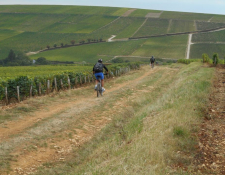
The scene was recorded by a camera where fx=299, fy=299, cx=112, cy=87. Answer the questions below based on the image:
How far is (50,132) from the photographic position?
10.0 m

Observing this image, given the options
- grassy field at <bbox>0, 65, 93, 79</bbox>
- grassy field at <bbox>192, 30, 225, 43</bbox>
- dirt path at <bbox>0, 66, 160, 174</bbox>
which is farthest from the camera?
grassy field at <bbox>192, 30, 225, 43</bbox>

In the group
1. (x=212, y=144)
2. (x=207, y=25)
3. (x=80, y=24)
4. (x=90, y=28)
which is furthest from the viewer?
(x=80, y=24)

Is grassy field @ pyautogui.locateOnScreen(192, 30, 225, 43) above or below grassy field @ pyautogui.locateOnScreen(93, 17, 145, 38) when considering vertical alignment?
below

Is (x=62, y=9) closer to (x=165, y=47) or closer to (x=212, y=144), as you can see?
(x=165, y=47)

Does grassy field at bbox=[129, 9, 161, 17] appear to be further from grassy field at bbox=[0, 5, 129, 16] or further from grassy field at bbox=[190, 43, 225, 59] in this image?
grassy field at bbox=[190, 43, 225, 59]

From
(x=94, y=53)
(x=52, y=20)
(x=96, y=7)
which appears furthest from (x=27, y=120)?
(x=96, y=7)

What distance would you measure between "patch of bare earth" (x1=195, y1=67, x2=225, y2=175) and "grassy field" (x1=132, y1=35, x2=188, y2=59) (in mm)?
83537

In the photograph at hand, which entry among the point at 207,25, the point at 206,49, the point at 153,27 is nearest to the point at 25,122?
the point at 206,49

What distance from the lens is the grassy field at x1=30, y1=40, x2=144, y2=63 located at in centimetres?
9138

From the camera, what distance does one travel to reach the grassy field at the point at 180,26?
125 m

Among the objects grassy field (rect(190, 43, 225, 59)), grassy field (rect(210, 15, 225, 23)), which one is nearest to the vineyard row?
grassy field (rect(190, 43, 225, 59))

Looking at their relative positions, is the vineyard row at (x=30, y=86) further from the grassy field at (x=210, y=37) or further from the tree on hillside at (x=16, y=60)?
the grassy field at (x=210, y=37)

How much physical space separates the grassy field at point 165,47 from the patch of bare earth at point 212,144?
83.5m

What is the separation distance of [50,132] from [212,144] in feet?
18.0
